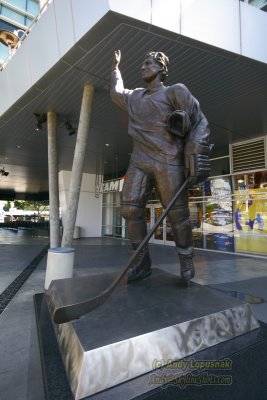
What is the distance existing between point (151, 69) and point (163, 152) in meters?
0.98

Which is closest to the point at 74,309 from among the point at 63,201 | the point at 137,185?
the point at 137,185

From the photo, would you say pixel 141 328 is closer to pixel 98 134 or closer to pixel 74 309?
pixel 74 309

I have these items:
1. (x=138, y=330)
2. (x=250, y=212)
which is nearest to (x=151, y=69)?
(x=138, y=330)

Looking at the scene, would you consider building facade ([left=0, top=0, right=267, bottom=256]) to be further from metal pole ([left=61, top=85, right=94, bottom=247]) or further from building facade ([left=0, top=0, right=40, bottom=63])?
building facade ([left=0, top=0, right=40, bottom=63])

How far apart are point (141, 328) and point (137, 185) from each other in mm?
1497

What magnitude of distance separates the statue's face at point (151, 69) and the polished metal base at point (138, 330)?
2.33 meters

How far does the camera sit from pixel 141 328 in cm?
187

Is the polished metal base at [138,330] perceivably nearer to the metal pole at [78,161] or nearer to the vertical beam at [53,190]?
the metal pole at [78,161]

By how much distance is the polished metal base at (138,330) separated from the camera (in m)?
1.60

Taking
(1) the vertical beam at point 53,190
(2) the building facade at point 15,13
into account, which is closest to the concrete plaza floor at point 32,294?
(1) the vertical beam at point 53,190

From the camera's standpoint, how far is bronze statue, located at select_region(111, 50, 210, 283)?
2.71 metres

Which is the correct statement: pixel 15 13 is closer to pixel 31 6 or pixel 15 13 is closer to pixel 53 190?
pixel 31 6

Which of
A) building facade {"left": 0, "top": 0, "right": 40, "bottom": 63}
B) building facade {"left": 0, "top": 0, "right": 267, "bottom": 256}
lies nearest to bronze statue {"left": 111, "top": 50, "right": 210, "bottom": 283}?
building facade {"left": 0, "top": 0, "right": 267, "bottom": 256}

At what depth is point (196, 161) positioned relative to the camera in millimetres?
2641
